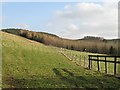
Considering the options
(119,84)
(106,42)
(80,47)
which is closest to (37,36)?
(80,47)

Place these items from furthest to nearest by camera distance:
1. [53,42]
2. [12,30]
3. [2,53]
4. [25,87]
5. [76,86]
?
[53,42]
[12,30]
[2,53]
[76,86]
[25,87]

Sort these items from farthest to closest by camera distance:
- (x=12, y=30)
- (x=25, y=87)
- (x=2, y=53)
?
(x=12, y=30) < (x=2, y=53) < (x=25, y=87)

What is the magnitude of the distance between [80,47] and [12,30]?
81.1 feet

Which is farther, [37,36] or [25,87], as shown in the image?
[37,36]

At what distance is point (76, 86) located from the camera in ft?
62.4

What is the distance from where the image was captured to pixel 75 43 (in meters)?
112

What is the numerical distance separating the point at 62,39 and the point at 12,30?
68.6 ft

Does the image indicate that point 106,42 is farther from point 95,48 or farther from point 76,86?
point 76,86

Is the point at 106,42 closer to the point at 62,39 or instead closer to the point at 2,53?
the point at 62,39

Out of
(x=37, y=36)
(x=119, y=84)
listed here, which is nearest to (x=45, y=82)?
(x=119, y=84)

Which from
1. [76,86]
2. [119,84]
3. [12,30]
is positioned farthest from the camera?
[12,30]

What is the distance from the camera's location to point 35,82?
19.4 metres

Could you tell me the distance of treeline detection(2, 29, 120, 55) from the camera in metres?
102

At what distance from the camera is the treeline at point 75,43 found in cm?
10175
